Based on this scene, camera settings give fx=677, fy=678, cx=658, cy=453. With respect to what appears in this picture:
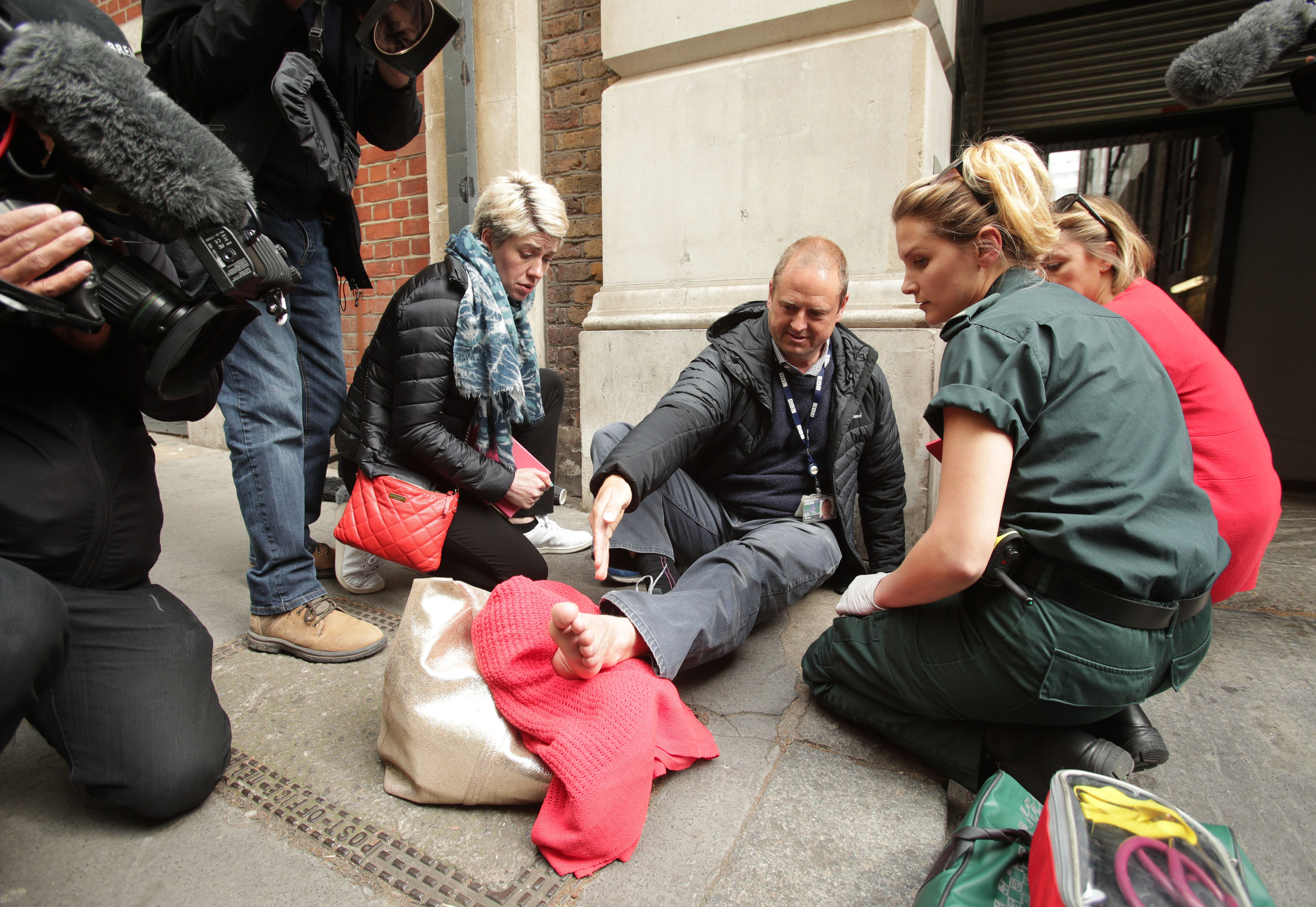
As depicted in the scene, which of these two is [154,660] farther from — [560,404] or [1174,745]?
[1174,745]

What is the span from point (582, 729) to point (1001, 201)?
4.43 feet

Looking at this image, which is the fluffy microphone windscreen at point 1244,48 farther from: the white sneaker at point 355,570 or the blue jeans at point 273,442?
the white sneaker at point 355,570

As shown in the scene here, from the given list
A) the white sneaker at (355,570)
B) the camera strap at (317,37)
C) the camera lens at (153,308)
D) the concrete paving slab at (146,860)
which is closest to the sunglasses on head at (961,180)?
the camera lens at (153,308)

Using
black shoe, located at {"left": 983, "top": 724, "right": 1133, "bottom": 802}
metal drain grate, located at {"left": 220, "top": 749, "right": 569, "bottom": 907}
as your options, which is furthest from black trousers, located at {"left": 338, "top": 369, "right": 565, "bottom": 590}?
black shoe, located at {"left": 983, "top": 724, "right": 1133, "bottom": 802}

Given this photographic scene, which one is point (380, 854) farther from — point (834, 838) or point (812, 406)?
point (812, 406)

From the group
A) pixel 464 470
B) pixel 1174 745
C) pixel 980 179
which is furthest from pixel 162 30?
pixel 1174 745

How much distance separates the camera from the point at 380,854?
1240mm

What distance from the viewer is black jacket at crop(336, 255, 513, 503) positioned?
2133 mm

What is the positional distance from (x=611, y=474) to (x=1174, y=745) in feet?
4.95

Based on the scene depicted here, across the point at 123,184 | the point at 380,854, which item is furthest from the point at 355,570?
the point at 123,184

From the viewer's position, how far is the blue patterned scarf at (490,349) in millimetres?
2174

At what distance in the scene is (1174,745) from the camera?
1.62 metres

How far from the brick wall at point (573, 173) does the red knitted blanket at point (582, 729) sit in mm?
2135

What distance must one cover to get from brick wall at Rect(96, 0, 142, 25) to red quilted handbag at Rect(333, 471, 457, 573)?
526 cm
